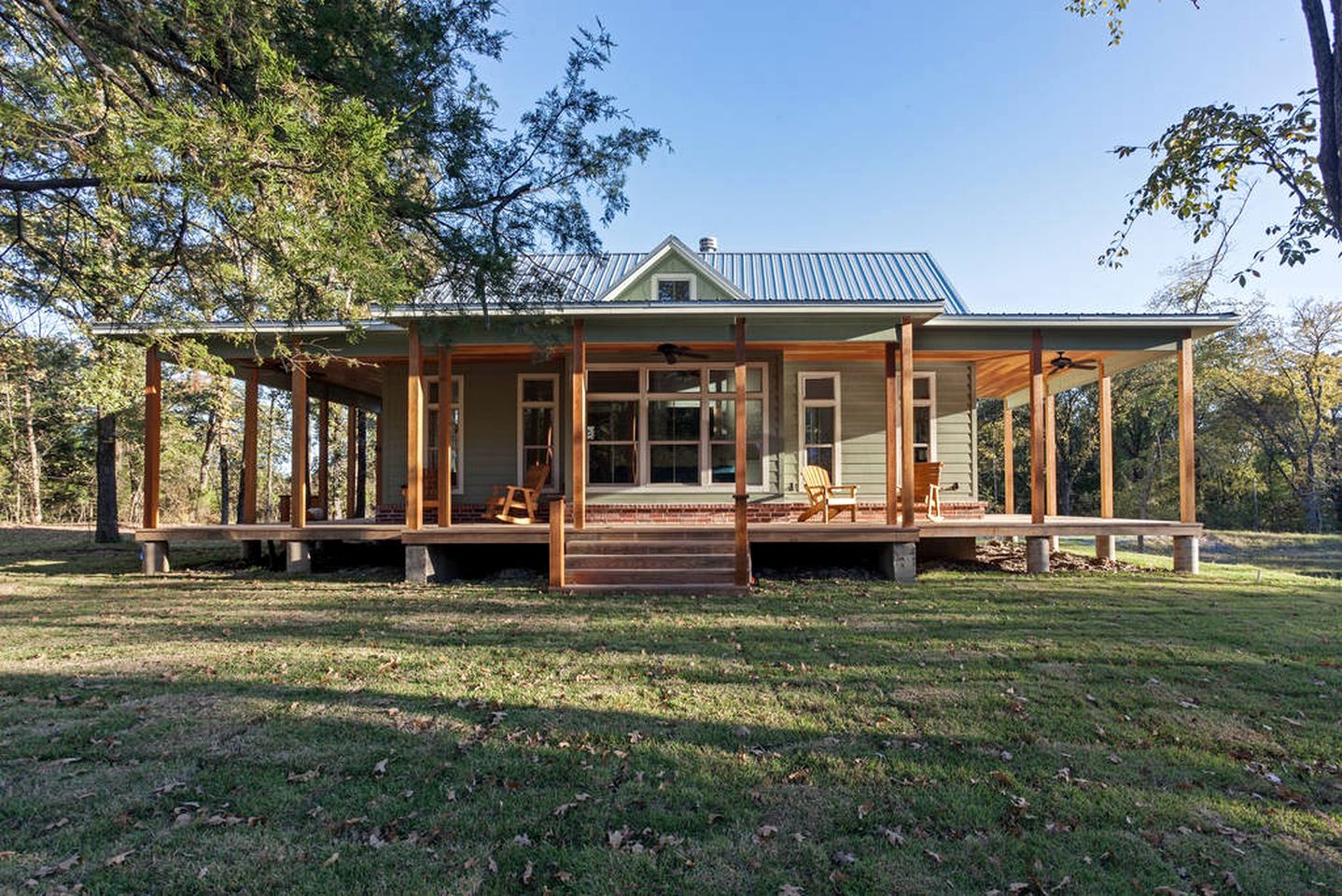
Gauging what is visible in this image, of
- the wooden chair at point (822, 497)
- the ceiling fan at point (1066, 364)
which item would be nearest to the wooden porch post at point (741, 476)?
the wooden chair at point (822, 497)

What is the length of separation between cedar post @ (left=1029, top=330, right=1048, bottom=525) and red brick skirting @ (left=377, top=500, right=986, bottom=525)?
1.77 meters

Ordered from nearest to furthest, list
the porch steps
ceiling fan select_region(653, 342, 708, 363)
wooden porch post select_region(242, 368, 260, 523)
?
the porch steps
ceiling fan select_region(653, 342, 708, 363)
wooden porch post select_region(242, 368, 260, 523)

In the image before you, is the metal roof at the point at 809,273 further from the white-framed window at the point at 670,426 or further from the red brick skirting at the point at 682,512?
the red brick skirting at the point at 682,512

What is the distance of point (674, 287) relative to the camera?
37.5ft

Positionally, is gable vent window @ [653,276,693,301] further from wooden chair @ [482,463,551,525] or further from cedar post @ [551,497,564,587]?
cedar post @ [551,497,564,587]

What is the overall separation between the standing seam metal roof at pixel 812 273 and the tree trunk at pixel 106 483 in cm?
→ 994

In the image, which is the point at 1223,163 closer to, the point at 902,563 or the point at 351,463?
the point at 902,563

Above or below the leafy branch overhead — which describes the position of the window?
below

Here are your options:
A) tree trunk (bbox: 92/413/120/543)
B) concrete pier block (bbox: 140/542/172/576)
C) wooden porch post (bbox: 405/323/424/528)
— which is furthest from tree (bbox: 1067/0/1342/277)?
tree trunk (bbox: 92/413/120/543)

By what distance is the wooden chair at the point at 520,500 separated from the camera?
1013 cm

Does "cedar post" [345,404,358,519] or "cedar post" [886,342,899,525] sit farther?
"cedar post" [345,404,358,519]

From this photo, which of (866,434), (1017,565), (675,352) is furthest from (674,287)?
(1017,565)

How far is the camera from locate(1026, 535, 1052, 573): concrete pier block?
948cm

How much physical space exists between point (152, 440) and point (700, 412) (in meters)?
8.28
